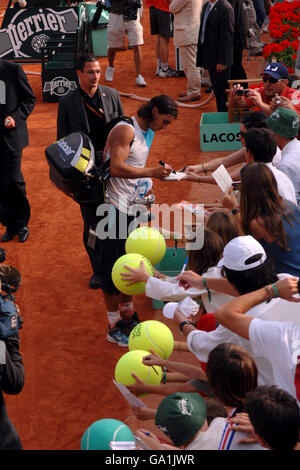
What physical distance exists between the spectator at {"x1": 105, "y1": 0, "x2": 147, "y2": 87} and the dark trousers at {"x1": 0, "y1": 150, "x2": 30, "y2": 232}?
5.94 meters

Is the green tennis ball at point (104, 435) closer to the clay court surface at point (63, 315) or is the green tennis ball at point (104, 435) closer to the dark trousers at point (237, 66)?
the clay court surface at point (63, 315)

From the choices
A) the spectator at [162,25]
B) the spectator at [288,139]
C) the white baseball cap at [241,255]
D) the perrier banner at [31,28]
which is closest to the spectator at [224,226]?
the white baseball cap at [241,255]

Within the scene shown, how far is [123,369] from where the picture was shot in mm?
4430

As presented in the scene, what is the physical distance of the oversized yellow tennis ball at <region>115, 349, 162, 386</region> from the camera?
173 inches

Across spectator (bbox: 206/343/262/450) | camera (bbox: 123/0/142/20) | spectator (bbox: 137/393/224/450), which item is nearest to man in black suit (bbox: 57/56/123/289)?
spectator (bbox: 137/393/224/450)

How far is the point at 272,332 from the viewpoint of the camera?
3531mm

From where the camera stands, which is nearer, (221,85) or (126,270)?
(126,270)

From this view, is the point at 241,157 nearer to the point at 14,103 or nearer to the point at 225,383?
the point at 14,103

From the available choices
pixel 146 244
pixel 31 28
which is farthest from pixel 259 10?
pixel 146 244

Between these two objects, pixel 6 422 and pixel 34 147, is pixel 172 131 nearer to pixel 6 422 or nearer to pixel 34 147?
pixel 34 147

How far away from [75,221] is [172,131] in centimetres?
335

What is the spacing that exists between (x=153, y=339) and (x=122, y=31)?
999 centimetres

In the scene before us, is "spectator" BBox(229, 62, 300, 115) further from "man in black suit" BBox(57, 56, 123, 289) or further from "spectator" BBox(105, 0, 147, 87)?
"spectator" BBox(105, 0, 147, 87)

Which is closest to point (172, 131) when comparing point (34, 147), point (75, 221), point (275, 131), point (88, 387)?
point (34, 147)
